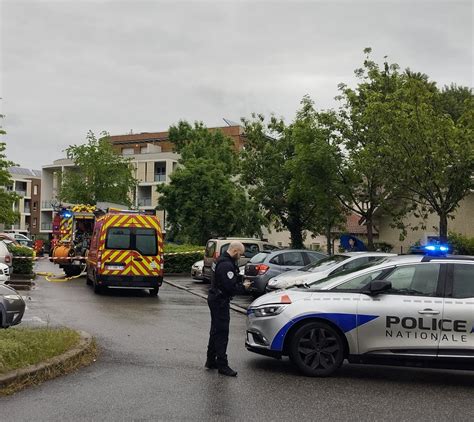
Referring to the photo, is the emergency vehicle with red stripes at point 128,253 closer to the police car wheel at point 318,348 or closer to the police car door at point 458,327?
the police car wheel at point 318,348

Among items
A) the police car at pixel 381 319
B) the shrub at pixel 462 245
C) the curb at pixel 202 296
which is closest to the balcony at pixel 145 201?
the curb at pixel 202 296

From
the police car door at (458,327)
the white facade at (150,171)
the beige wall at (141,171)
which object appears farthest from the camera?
the beige wall at (141,171)

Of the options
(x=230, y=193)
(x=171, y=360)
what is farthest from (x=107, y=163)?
(x=171, y=360)

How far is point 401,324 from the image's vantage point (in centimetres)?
798

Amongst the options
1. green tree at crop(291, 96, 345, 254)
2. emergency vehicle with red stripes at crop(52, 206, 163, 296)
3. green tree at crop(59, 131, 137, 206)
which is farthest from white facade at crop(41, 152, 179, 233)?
emergency vehicle with red stripes at crop(52, 206, 163, 296)

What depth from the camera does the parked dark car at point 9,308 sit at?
370 inches

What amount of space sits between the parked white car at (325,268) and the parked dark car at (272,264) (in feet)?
6.41

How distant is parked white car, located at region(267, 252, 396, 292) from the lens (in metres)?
13.9

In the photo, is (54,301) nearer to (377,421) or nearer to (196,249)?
(377,421)

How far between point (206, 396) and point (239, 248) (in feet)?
6.44

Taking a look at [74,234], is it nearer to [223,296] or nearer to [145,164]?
[223,296]

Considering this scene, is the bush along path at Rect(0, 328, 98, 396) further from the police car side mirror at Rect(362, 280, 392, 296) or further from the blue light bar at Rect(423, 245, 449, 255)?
the blue light bar at Rect(423, 245, 449, 255)

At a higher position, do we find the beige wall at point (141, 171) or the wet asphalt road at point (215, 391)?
the beige wall at point (141, 171)

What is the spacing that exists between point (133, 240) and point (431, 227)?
1905 cm
